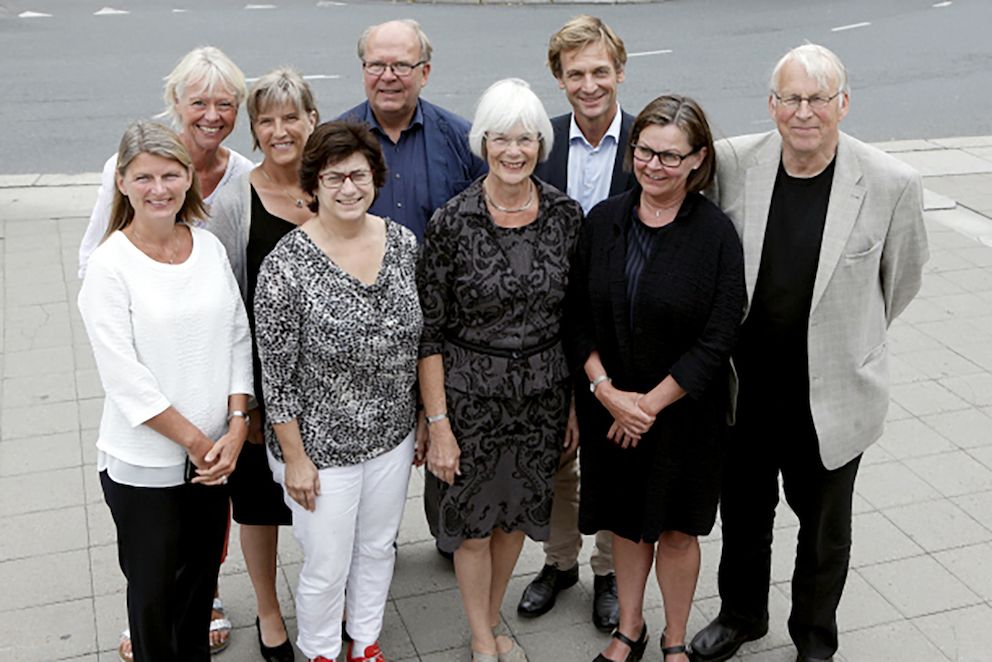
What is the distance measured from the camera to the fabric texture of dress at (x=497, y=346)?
3.82 m

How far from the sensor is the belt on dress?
388cm

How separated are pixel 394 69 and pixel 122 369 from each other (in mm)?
1623

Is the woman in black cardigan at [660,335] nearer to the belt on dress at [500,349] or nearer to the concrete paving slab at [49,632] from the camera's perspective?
A: the belt on dress at [500,349]

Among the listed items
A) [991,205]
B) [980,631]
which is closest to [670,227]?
[980,631]

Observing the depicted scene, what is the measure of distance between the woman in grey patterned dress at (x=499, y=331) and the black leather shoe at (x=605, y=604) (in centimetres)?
63

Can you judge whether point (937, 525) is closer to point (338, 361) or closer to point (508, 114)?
point (508, 114)

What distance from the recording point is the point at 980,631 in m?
4.46

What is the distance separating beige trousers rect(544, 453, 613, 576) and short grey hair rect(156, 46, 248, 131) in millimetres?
1958

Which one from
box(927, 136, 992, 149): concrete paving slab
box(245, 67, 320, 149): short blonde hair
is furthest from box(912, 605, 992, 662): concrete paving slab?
box(927, 136, 992, 149): concrete paving slab

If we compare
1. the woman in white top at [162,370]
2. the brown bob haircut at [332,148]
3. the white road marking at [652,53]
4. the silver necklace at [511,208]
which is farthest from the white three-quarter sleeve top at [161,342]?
the white road marking at [652,53]

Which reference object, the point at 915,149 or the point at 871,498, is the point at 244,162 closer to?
the point at 871,498

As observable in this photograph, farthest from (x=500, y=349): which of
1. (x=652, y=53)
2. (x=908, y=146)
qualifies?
(x=652, y=53)

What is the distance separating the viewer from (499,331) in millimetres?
3869

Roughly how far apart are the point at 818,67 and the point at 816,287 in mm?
718
